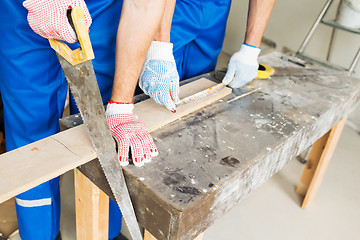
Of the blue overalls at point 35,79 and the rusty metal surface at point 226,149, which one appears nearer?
the rusty metal surface at point 226,149

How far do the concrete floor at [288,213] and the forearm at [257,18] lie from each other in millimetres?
904

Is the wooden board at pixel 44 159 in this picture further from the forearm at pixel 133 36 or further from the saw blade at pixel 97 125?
the forearm at pixel 133 36

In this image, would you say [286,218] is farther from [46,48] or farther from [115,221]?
[46,48]

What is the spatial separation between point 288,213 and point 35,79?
143cm

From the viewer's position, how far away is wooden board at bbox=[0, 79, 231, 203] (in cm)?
71

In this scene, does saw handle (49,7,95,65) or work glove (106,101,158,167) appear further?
work glove (106,101,158,167)

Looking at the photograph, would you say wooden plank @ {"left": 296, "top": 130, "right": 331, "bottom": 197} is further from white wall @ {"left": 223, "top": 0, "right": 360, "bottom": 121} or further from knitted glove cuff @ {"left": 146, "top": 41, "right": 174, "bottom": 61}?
white wall @ {"left": 223, "top": 0, "right": 360, "bottom": 121}

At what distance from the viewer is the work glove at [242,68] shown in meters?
1.31

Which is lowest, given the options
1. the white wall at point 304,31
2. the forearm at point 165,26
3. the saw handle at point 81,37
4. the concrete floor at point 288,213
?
the concrete floor at point 288,213

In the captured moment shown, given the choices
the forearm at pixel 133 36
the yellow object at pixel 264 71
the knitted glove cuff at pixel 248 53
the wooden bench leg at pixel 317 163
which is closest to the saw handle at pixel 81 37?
the forearm at pixel 133 36

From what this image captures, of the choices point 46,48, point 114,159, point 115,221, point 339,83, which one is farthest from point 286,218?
point 46,48

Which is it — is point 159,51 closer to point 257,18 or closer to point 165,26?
point 165,26

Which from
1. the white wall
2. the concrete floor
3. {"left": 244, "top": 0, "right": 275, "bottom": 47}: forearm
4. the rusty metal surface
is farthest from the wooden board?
the white wall

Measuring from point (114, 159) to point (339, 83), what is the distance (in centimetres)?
115
